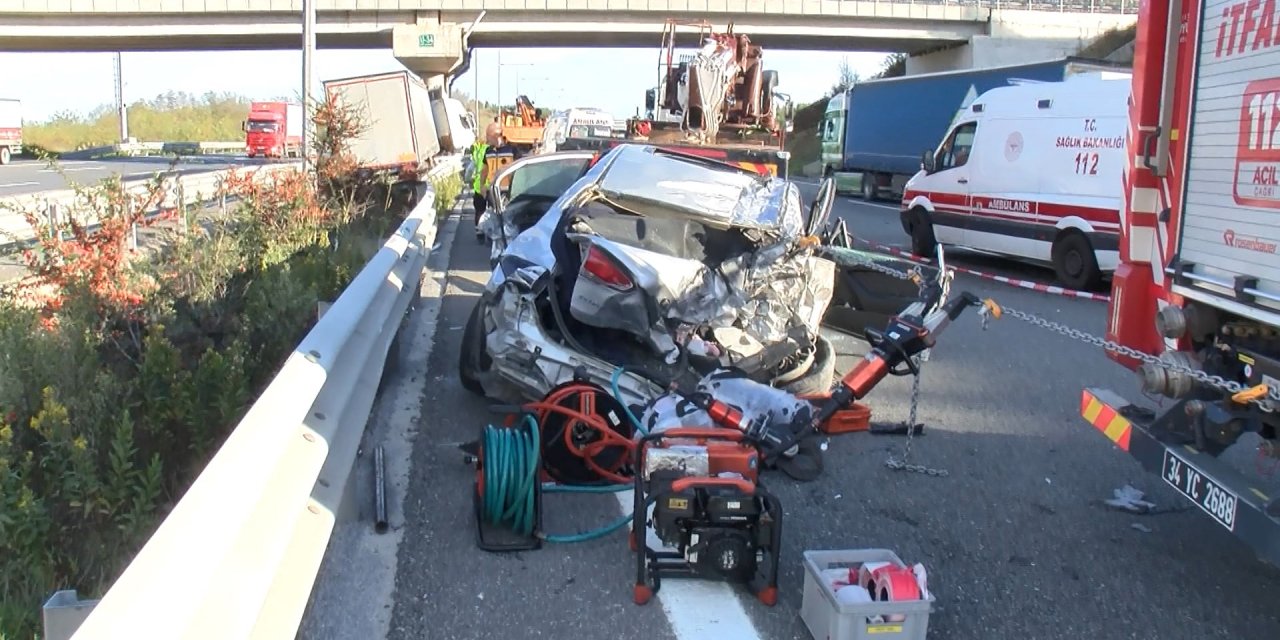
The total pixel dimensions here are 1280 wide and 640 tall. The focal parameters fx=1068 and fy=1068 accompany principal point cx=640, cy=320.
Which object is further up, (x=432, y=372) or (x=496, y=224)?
(x=496, y=224)

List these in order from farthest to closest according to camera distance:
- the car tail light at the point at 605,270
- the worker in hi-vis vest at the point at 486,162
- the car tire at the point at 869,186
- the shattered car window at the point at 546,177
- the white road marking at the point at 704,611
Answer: the car tire at the point at 869,186
the worker in hi-vis vest at the point at 486,162
the shattered car window at the point at 546,177
the car tail light at the point at 605,270
the white road marking at the point at 704,611

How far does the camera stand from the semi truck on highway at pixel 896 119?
86.4ft

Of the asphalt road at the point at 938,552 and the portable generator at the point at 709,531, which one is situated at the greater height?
the portable generator at the point at 709,531

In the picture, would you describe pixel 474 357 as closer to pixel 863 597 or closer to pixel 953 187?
pixel 863 597

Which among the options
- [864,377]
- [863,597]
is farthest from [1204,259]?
[863,597]

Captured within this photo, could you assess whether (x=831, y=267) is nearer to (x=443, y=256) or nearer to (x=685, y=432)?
(x=685, y=432)

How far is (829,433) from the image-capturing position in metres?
6.18

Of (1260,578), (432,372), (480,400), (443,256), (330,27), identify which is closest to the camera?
(1260,578)

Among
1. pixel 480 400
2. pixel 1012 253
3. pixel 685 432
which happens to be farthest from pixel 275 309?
pixel 1012 253

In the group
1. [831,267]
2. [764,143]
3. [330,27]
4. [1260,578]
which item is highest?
[330,27]

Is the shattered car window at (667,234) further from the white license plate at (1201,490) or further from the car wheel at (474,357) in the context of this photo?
the white license plate at (1201,490)

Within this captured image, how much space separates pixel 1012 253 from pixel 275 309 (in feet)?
34.5

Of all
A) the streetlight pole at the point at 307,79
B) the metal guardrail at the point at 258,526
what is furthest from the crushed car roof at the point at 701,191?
the streetlight pole at the point at 307,79

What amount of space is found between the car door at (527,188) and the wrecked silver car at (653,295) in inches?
117
